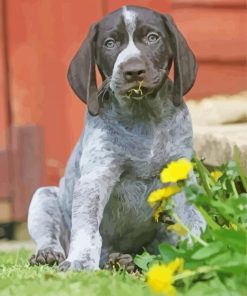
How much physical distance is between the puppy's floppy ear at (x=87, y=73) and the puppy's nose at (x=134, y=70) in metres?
0.30

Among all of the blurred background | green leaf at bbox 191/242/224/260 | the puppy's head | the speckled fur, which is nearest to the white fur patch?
the puppy's head

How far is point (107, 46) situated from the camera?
12.8ft

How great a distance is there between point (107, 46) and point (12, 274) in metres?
0.90

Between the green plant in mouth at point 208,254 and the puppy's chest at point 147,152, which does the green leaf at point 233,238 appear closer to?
the green plant in mouth at point 208,254

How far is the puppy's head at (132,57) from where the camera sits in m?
3.72

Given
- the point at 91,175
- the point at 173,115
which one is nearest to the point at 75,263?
the point at 91,175

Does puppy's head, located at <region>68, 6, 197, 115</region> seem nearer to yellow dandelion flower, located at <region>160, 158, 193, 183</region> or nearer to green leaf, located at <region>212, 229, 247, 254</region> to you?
yellow dandelion flower, located at <region>160, 158, 193, 183</region>

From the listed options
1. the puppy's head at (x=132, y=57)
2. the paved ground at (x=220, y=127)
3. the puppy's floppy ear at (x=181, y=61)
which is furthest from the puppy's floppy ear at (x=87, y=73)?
the paved ground at (x=220, y=127)

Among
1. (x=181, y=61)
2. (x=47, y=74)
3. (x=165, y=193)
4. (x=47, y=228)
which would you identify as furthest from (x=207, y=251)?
(x=47, y=74)

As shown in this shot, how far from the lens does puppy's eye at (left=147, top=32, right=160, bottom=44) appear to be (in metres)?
3.87

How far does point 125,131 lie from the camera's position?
3.97 metres

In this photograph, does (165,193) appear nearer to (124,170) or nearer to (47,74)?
(124,170)

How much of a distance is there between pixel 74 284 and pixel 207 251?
0.40 m

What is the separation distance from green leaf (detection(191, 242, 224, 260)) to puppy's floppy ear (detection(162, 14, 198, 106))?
3.28 ft
